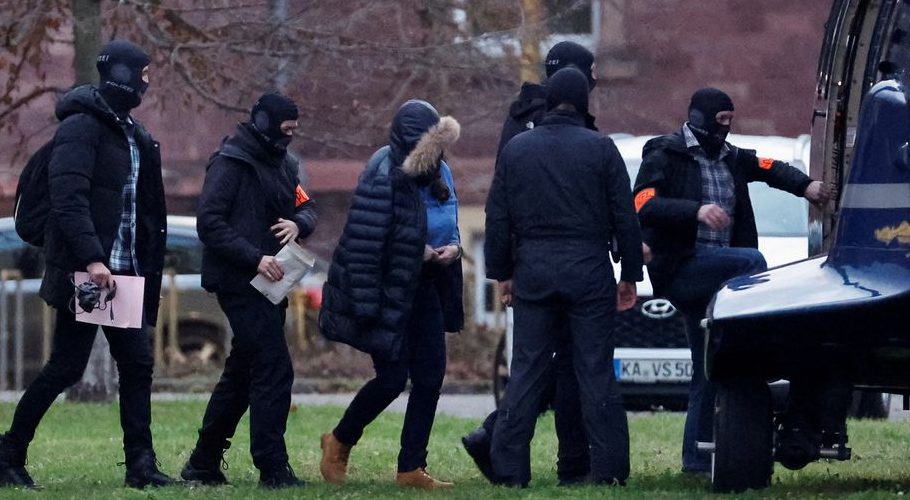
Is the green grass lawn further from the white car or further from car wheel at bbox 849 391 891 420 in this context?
car wheel at bbox 849 391 891 420

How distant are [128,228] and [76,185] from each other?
0.39 metres

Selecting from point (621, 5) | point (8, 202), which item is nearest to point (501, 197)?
point (621, 5)

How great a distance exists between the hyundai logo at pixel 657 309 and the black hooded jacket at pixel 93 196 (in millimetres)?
4331

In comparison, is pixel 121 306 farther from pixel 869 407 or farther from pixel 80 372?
pixel 869 407

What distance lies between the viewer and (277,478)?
8430 millimetres

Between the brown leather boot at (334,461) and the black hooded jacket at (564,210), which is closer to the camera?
the black hooded jacket at (564,210)

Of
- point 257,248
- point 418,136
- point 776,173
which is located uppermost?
point 418,136

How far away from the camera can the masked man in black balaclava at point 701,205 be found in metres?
8.48

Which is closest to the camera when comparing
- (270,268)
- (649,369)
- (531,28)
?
(270,268)

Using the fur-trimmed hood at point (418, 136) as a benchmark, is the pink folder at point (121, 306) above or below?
below

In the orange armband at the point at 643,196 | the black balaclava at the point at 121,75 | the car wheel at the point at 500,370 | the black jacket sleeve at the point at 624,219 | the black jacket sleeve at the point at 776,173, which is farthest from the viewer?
the car wheel at the point at 500,370

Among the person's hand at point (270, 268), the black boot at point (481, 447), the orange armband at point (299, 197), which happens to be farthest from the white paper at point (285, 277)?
the black boot at point (481, 447)

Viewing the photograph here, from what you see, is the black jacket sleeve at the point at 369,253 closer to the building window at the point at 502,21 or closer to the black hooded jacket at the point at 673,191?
the black hooded jacket at the point at 673,191

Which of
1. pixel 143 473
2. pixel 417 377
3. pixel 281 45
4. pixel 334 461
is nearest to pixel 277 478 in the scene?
pixel 334 461
